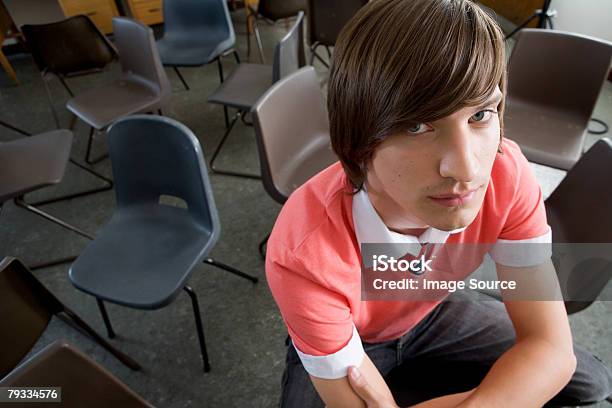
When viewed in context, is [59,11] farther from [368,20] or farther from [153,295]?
[368,20]

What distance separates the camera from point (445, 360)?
3.31ft

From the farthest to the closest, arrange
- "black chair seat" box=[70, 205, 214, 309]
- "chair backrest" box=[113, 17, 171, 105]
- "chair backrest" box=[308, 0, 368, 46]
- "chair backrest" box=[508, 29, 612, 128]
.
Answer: "chair backrest" box=[308, 0, 368, 46] → "chair backrest" box=[113, 17, 171, 105] → "chair backrest" box=[508, 29, 612, 128] → "black chair seat" box=[70, 205, 214, 309]

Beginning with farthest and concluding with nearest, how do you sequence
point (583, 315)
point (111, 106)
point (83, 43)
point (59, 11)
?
point (59, 11)
point (83, 43)
point (111, 106)
point (583, 315)

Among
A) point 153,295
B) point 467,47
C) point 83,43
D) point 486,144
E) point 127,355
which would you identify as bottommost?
point 127,355

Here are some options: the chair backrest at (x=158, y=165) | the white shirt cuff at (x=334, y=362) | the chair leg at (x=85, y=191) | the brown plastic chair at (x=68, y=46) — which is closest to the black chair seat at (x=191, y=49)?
the brown plastic chair at (x=68, y=46)

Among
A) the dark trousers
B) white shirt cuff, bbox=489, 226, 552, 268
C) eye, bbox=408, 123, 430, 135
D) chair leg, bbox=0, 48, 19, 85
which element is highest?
eye, bbox=408, 123, 430, 135

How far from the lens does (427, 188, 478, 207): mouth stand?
591mm

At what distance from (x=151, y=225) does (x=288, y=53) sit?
3.43 feet

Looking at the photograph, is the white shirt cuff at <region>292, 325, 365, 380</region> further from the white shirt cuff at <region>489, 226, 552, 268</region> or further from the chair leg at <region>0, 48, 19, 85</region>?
the chair leg at <region>0, 48, 19, 85</region>

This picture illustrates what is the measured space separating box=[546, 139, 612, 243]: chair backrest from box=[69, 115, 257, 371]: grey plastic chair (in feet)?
3.69

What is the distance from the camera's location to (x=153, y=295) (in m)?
1.26

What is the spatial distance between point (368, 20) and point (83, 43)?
249cm

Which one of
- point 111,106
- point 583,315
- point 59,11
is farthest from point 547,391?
point 59,11

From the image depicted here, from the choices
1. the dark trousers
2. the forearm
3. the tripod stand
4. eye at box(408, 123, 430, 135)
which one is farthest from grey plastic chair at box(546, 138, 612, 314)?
the tripod stand
